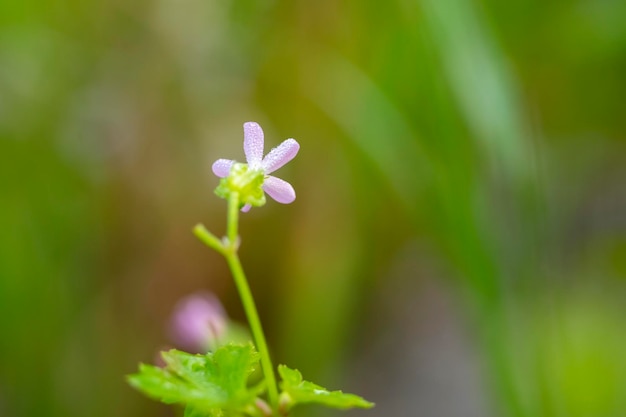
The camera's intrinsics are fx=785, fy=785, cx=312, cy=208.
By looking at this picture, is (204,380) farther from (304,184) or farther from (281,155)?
(304,184)

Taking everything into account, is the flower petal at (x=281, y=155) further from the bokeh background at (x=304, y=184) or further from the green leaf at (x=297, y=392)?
the bokeh background at (x=304, y=184)

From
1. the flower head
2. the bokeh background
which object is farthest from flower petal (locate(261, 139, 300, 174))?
the bokeh background

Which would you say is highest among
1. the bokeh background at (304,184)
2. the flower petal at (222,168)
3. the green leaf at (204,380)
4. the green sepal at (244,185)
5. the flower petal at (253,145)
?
the bokeh background at (304,184)

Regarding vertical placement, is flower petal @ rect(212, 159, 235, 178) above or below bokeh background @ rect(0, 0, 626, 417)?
below

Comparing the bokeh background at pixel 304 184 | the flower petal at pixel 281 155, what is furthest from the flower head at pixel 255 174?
the bokeh background at pixel 304 184

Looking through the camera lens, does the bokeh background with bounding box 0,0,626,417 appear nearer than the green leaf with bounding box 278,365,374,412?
No

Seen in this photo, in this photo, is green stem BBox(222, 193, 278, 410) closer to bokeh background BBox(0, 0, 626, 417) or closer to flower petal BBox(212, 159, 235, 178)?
flower petal BBox(212, 159, 235, 178)

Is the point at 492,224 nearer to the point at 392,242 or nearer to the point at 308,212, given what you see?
the point at 308,212

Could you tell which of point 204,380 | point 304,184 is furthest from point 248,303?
point 304,184
